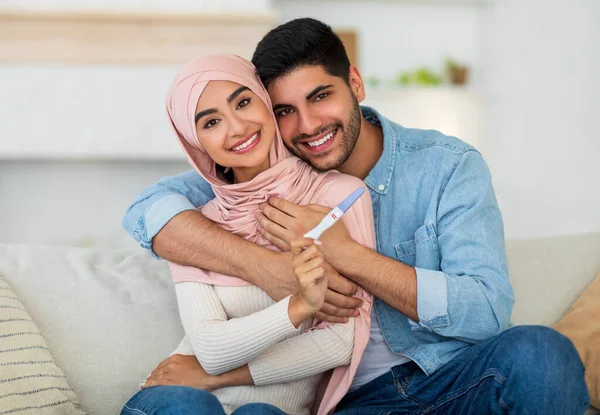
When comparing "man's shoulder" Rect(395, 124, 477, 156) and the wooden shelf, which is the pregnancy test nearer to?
"man's shoulder" Rect(395, 124, 477, 156)

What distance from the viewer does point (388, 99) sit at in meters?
4.12

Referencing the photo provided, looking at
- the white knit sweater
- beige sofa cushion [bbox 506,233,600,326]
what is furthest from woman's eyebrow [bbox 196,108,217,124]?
beige sofa cushion [bbox 506,233,600,326]

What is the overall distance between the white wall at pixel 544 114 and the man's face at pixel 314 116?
5.78ft

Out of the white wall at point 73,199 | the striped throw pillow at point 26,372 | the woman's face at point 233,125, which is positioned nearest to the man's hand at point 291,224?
the woman's face at point 233,125

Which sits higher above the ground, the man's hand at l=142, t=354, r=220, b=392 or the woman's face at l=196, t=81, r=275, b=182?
the woman's face at l=196, t=81, r=275, b=182

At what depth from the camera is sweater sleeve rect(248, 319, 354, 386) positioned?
1.46 meters

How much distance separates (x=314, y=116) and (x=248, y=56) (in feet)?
7.17

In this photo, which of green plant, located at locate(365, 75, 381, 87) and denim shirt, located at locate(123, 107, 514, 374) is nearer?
denim shirt, located at locate(123, 107, 514, 374)

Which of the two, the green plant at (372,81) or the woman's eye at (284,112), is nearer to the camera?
the woman's eye at (284,112)

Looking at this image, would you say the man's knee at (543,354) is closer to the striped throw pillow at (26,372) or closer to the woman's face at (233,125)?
the woman's face at (233,125)

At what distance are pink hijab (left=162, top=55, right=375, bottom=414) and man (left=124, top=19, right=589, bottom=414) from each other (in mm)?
38

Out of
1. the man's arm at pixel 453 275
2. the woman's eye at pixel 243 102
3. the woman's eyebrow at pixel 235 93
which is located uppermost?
the woman's eyebrow at pixel 235 93

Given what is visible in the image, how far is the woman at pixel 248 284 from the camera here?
1404 millimetres

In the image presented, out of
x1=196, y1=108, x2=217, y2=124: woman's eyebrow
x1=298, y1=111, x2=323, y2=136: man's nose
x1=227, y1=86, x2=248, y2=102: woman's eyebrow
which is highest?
x1=227, y1=86, x2=248, y2=102: woman's eyebrow
